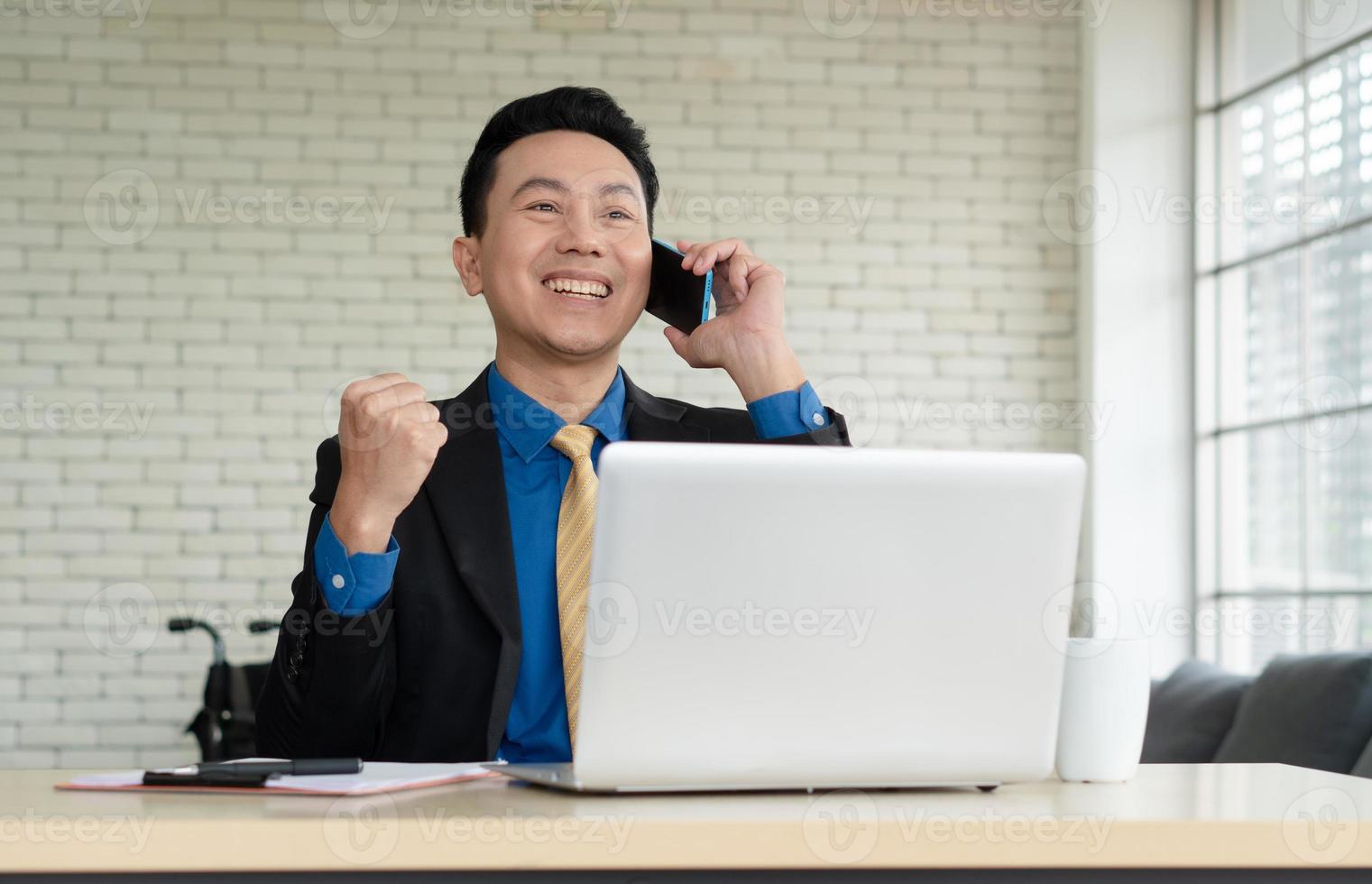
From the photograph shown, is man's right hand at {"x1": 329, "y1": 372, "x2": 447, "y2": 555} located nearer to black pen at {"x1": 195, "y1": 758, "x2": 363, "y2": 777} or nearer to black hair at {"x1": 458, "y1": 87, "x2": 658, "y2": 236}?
black pen at {"x1": 195, "y1": 758, "x2": 363, "y2": 777}

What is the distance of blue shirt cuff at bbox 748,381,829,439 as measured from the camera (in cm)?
203

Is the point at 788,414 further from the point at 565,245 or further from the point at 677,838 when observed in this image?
the point at 677,838

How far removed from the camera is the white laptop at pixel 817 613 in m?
1.09

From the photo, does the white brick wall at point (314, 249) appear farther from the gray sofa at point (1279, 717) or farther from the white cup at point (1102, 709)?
the white cup at point (1102, 709)

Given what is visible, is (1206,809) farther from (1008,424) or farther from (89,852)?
(1008,424)

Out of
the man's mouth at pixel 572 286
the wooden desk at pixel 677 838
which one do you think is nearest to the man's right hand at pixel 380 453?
the wooden desk at pixel 677 838

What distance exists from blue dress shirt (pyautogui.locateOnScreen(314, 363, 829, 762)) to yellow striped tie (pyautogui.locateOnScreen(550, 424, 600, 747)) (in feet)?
0.13

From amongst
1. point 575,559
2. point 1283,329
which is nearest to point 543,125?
point 575,559

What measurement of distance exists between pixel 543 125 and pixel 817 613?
1455 mm

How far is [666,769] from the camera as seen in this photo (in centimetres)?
114

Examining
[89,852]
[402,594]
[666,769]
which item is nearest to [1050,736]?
[666,769]

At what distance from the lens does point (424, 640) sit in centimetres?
196

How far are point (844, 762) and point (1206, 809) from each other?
276 millimetres

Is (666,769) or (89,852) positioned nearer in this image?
(89,852)
